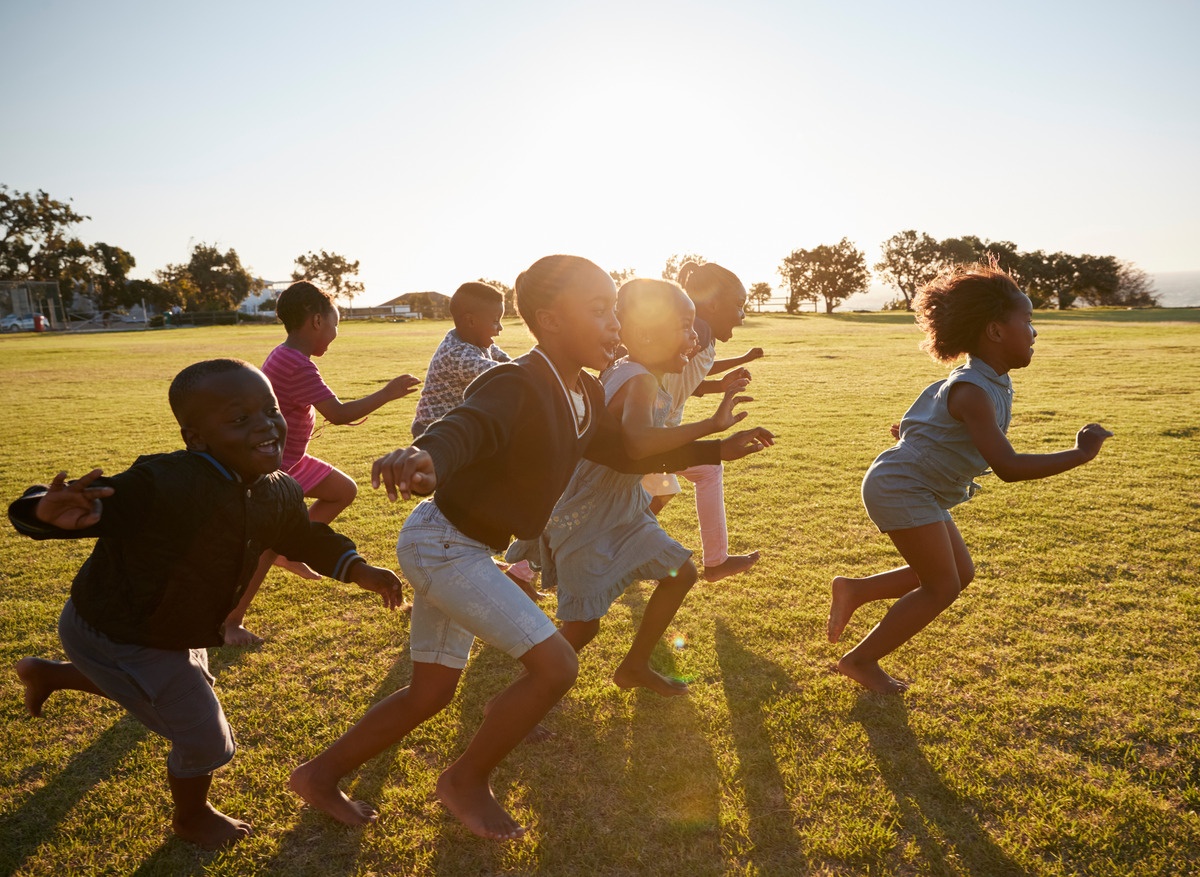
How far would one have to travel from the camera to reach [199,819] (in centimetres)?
252

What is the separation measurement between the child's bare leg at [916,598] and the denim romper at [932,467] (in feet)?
0.24

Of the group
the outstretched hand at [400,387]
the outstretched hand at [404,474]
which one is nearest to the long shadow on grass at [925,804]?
the outstretched hand at [404,474]

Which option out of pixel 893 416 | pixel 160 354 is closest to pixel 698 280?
pixel 893 416

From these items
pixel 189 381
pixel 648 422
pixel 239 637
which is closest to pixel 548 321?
pixel 648 422

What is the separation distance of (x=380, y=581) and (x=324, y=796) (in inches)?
31.1

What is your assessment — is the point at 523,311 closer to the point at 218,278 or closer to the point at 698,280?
the point at 698,280

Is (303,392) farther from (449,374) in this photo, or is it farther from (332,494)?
(449,374)

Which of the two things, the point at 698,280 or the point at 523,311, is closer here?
the point at 523,311

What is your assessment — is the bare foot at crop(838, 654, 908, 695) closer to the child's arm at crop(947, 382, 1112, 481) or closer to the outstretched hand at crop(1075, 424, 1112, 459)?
the child's arm at crop(947, 382, 1112, 481)

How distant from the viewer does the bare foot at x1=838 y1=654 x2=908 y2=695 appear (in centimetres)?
340

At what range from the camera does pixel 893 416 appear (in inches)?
441

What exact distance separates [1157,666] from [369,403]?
4.18 m

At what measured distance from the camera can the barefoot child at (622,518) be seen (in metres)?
3.08

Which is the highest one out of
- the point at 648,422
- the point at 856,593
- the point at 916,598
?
the point at 648,422
